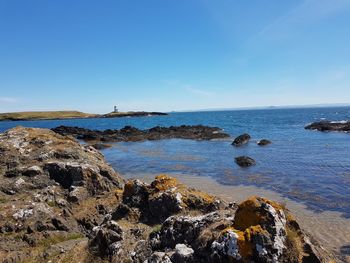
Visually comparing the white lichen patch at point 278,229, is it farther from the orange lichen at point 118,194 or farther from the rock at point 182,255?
the orange lichen at point 118,194

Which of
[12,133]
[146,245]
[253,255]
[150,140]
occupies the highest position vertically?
[12,133]

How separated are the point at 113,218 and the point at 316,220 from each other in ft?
38.2

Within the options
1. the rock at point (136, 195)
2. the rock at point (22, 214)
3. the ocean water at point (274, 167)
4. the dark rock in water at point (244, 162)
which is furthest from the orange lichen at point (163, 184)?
the dark rock in water at point (244, 162)

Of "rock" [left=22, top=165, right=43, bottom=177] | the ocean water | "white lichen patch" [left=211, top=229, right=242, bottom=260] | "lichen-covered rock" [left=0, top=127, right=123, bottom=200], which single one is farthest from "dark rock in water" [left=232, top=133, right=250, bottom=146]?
"white lichen patch" [left=211, top=229, right=242, bottom=260]

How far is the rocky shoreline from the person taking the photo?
7.07 m

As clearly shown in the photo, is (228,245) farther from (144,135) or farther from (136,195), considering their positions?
(144,135)

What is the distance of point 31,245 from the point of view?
10539 millimetres

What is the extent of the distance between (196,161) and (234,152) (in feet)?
28.8

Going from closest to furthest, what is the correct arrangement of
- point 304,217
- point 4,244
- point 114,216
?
1. point 4,244
2. point 114,216
3. point 304,217

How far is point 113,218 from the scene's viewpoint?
460 inches

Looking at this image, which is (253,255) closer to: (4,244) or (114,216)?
(114,216)

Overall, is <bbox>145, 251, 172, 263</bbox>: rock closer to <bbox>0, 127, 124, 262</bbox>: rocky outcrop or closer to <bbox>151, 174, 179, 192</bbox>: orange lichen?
<bbox>0, 127, 124, 262</bbox>: rocky outcrop

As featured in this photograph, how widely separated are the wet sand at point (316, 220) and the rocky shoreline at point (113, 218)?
3.53 metres

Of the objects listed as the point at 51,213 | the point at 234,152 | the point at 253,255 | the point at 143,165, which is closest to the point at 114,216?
the point at 51,213
